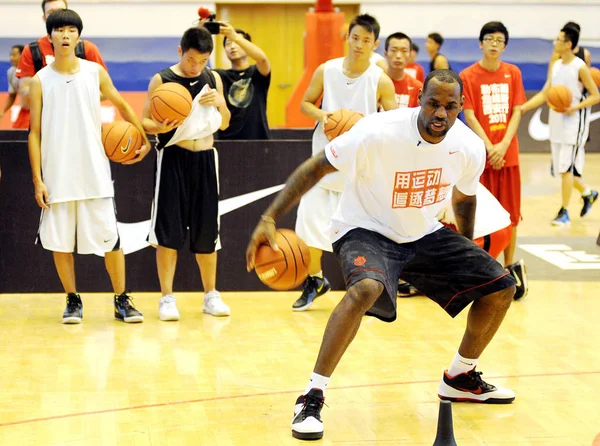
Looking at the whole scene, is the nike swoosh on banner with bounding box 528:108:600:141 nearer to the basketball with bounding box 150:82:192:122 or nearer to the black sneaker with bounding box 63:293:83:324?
the basketball with bounding box 150:82:192:122

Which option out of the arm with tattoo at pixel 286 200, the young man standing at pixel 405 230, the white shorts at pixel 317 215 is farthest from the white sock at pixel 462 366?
the white shorts at pixel 317 215

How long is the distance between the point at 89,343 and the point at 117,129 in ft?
4.77

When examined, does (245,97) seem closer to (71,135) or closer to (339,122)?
(339,122)

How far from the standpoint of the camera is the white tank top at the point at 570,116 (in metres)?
11.1

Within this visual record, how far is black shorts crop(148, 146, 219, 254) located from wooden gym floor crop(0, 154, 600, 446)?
57cm

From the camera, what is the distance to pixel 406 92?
7.90 meters

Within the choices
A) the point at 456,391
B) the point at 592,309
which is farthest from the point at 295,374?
the point at 592,309

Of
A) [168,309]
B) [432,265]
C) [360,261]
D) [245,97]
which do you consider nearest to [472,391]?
[432,265]

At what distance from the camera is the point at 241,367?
567 cm

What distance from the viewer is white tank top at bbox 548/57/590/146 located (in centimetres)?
1113

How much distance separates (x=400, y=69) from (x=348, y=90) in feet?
3.07

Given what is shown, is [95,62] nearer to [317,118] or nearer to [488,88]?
[317,118]

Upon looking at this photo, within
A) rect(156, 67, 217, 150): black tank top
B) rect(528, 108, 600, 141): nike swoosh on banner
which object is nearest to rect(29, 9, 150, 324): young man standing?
rect(156, 67, 217, 150): black tank top

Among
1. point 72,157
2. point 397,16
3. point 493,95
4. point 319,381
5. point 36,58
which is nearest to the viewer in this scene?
point 319,381
